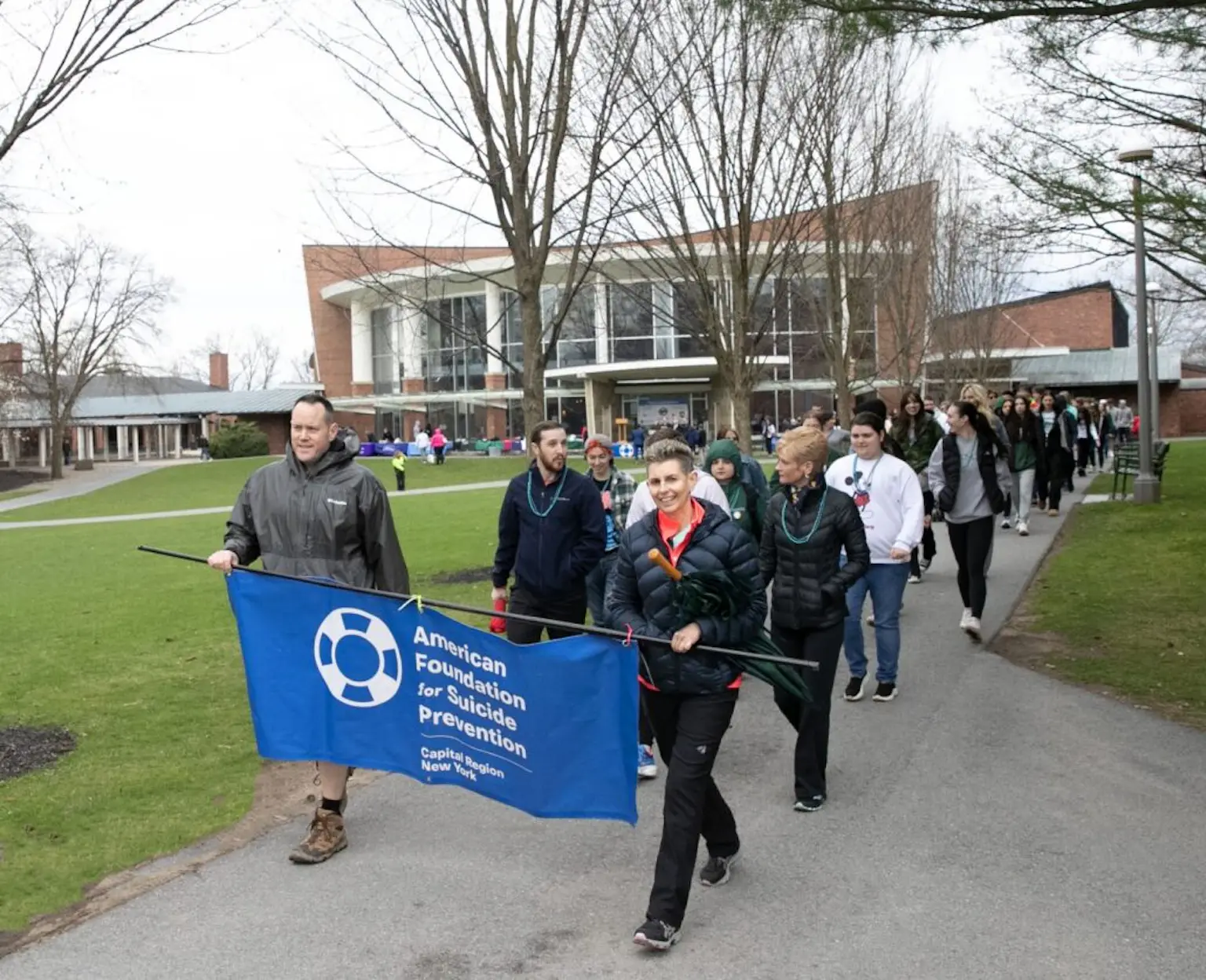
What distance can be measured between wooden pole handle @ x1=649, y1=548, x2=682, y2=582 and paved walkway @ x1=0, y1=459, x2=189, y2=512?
39022mm

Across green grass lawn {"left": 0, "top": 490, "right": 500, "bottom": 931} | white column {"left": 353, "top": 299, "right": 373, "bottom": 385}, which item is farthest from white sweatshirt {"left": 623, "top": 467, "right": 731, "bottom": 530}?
white column {"left": 353, "top": 299, "right": 373, "bottom": 385}

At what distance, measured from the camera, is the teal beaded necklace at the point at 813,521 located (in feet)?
21.1

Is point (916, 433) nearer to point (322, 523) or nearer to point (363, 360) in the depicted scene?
point (322, 523)

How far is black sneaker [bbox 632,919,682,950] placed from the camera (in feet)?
13.9

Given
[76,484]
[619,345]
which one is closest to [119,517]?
[76,484]

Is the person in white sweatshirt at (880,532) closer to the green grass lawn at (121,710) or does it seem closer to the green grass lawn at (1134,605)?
the green grass lawn at (1134,605)

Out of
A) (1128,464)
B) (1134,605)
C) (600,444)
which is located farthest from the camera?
(1128,464)

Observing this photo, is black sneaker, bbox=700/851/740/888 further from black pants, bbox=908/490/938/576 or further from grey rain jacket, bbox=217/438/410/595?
black pants, bbox=908/490/938/576

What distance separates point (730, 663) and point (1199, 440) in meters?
55.9

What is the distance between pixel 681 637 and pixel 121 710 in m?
5.41

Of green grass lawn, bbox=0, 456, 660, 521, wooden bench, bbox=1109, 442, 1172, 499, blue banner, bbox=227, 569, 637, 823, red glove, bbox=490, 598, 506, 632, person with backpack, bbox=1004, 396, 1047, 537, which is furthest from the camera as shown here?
green grass lawn, bbox=0, 456, 660, 521

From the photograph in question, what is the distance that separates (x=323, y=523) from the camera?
5434 millimetres

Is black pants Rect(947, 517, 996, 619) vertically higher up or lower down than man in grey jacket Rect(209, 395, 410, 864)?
lower down

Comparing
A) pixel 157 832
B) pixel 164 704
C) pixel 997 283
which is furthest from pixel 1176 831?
pixel 997 283
